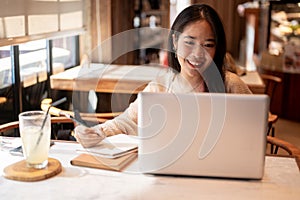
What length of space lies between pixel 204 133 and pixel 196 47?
424 mm

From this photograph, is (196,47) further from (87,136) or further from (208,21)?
(87,136)

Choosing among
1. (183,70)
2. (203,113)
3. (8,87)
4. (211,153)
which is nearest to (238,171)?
(211,153)

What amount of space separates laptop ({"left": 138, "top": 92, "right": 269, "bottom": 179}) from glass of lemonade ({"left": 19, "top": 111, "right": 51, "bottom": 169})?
303 millimetres

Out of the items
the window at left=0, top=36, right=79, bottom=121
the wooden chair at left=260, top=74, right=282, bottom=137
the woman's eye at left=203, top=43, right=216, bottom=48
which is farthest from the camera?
the wooden chair at left=260, top=74, right=282, bottom=137

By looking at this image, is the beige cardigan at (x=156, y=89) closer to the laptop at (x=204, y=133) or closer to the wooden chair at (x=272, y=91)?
the laptop at (x=204, y=133)

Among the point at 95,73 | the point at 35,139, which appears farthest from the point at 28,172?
the point at 95,73

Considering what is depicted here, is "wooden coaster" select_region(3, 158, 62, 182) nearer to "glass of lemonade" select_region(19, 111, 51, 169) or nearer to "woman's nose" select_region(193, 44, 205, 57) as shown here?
"glass of lemonade" select_region(19, 111, 51, 169)

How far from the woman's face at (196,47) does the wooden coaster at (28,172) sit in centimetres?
59

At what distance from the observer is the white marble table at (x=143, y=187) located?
1141 mm

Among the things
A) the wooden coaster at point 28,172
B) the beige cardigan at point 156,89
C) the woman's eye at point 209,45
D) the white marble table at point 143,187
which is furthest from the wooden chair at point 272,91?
the wooden coaster at point 28,172

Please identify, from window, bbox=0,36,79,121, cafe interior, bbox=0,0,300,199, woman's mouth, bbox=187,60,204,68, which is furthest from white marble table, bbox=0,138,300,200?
window, bbox=0,36,79,121

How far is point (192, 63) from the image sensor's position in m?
1.53

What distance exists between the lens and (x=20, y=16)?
Answer: 109 inches

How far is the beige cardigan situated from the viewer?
165 cm
